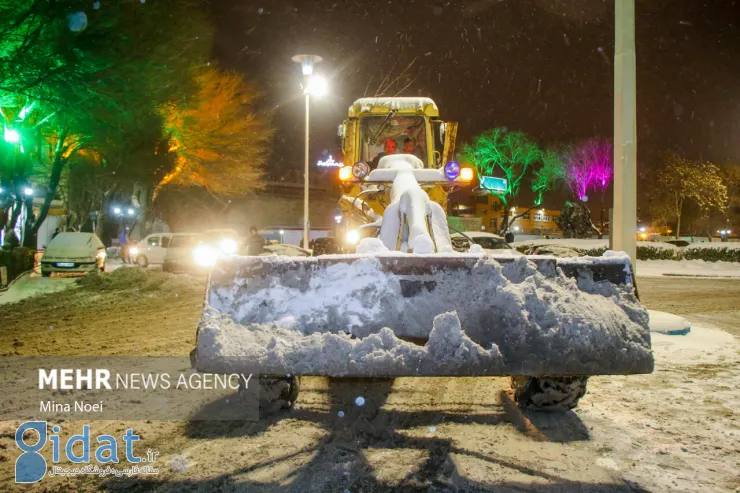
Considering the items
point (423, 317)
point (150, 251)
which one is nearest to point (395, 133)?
point (423, 317)

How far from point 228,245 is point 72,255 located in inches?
227

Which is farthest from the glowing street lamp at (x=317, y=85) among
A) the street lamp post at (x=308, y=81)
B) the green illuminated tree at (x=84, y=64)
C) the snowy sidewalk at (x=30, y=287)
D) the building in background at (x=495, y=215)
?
the building in background at (x=495, y=215)

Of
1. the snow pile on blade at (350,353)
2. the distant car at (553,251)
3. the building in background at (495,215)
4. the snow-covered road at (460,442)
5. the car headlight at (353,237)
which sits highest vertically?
the building in background at (495,215)

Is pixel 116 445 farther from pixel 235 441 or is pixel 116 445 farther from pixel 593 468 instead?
pixel 593 468

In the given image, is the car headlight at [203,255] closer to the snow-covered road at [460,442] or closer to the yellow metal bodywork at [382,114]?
the yellow metal bodywork at [382,114]

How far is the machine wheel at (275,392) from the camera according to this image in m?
4.32

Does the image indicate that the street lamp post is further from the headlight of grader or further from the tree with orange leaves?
the tree with orange leaves

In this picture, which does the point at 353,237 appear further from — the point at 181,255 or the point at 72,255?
the point at 72,255

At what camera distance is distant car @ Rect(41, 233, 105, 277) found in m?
18.6

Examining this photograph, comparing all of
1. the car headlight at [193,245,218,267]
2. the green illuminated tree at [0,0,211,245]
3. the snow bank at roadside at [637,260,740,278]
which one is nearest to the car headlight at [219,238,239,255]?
the car headlight at [193,245,218,267]

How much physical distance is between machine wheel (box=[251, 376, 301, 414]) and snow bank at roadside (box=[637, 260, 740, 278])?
21410 mm

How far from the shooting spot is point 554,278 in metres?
3.78

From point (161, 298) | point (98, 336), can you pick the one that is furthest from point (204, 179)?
point (98, 336)

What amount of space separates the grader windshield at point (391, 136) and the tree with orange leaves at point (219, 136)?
23768 millimetres
